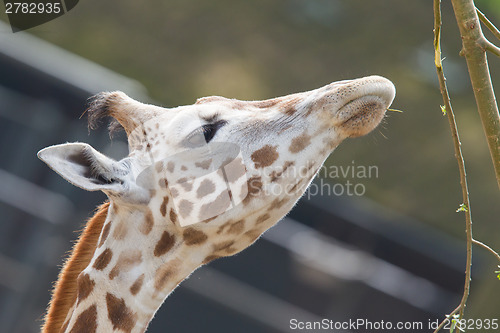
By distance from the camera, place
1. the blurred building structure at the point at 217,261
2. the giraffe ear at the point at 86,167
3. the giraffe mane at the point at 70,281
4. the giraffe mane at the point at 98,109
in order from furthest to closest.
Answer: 1. the blurred building structure at the point at 217,261
2. the giraffe mane at the point at 98,109
3. the giraffe mane at the point at 70,281
4. the giraffe ear at the point at 86,167

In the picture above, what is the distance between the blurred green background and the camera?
6855mm

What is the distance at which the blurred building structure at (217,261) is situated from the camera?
180 inches

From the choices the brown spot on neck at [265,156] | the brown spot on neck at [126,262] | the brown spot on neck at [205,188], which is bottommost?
the brown spot on neck at [126,262]

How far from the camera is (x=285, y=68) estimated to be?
7535mm

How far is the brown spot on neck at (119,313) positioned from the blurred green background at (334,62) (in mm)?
4839

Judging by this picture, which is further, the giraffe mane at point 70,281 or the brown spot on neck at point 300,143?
the giraffe mane at point 70,281

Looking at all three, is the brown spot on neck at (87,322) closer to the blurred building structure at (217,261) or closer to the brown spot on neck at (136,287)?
the brown spot on neck at (136,287)

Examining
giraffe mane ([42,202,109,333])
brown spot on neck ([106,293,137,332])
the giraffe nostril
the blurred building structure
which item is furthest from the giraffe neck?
the blurred building structure

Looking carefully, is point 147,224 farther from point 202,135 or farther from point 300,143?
point 300,143

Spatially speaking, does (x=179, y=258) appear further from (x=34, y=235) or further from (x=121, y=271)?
Result: (x=34, y=235)

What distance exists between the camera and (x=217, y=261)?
15.3 ft

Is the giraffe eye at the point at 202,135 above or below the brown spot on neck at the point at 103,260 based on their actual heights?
above

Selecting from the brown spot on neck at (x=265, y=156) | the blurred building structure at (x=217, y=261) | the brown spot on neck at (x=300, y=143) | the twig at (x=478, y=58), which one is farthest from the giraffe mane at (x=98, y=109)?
the blurred building structure at (x=217, y=261)

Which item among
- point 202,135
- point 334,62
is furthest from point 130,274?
point 334,62
